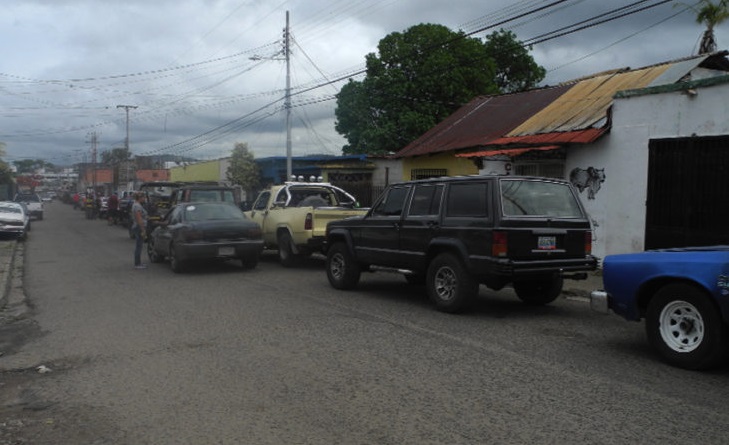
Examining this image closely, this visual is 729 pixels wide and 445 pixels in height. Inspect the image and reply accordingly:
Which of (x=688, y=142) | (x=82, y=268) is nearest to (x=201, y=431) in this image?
(x=688, y=142)

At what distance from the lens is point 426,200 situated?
893 centimetres

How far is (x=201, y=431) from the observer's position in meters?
4.29

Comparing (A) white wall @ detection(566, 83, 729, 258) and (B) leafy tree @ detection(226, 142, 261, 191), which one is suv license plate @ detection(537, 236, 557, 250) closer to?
(A) white wall @ detection(566, 83, 729, 258)

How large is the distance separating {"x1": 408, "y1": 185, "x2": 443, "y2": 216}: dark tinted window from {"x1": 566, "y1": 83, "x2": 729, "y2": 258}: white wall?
546 centimetres

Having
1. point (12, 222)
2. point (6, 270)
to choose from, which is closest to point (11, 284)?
point (6, 270)

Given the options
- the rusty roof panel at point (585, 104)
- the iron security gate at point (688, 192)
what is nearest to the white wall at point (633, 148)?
the iron security gate at point (688, 192)

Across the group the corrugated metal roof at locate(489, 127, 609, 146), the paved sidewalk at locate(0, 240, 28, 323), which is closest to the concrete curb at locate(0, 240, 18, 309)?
the paved sidewalk at locate(0, 240, 28, 323)

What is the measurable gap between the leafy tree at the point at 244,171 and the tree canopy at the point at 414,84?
1313 centimetres

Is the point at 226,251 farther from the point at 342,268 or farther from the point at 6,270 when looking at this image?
the point at 6,270

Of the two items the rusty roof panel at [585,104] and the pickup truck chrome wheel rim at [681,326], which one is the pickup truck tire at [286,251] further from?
the pickup truck chrome wheel rim at [681,326]

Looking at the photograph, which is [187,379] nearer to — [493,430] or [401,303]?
[493,430]

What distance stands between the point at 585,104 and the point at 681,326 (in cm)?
1075

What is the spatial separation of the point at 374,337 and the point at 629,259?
2.87 metres

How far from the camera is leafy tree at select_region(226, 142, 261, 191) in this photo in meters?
45.1
